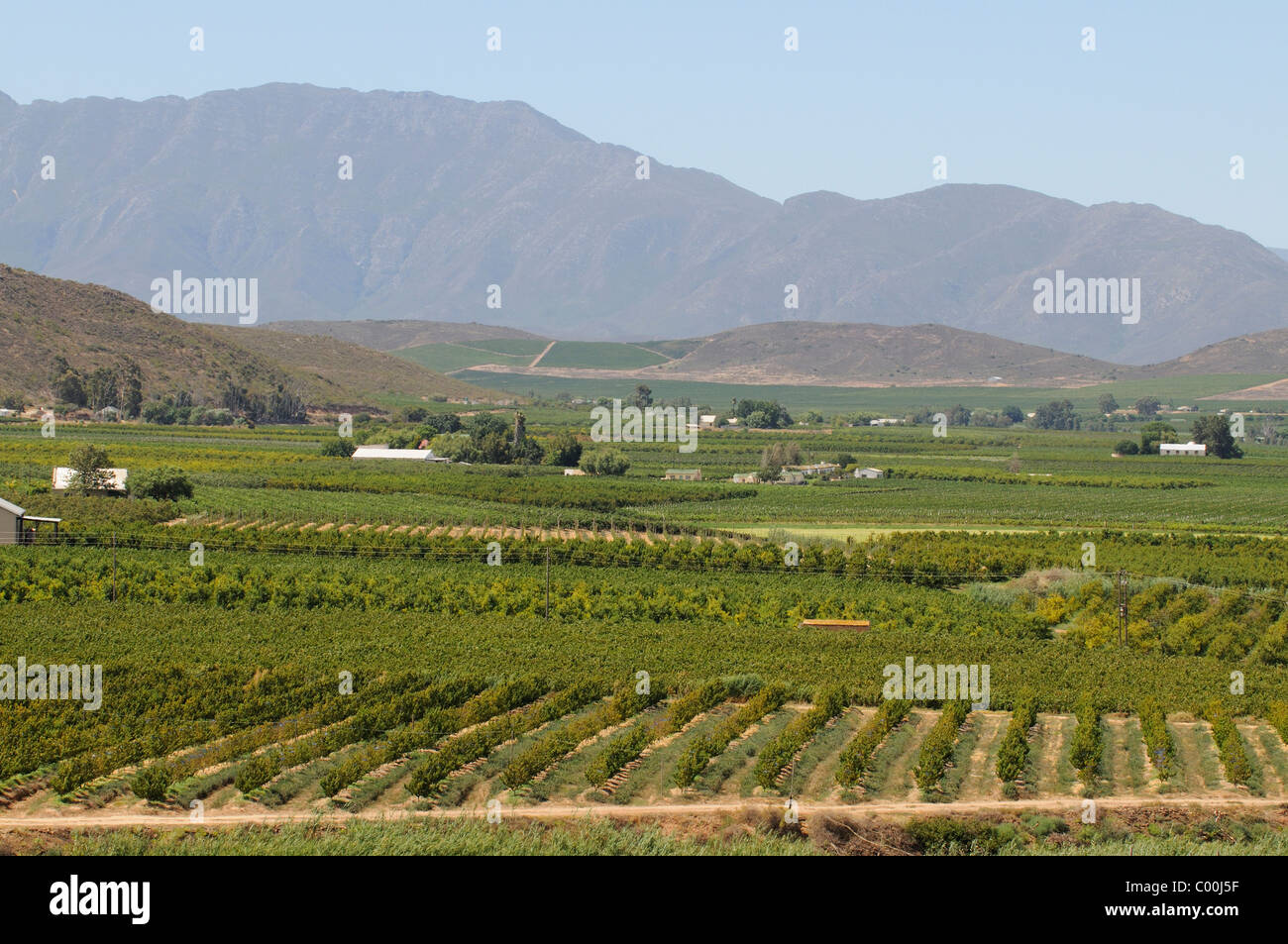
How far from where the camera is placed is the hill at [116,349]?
148 meters

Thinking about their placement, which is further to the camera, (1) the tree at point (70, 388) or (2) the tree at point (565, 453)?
(1) the tree at point (70, 388)

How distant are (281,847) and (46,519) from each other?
39.6 metres

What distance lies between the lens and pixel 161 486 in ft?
221

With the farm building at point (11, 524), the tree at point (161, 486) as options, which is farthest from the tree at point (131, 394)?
the farm building at point (11, 524)

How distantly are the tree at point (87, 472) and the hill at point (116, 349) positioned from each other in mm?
80440

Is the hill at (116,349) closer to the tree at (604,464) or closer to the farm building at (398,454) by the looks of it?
the farm building at (398,454)

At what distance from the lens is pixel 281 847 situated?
1817cm

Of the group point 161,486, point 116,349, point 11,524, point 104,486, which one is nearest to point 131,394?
point 116,349

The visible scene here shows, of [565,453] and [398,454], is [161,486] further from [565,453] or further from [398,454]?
[565,453]

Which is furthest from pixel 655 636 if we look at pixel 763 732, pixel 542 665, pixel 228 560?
pixel 228 560

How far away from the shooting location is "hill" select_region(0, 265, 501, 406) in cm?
14762

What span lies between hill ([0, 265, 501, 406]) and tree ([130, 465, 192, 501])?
80229 mm

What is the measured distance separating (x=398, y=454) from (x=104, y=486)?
42140 millimetres
